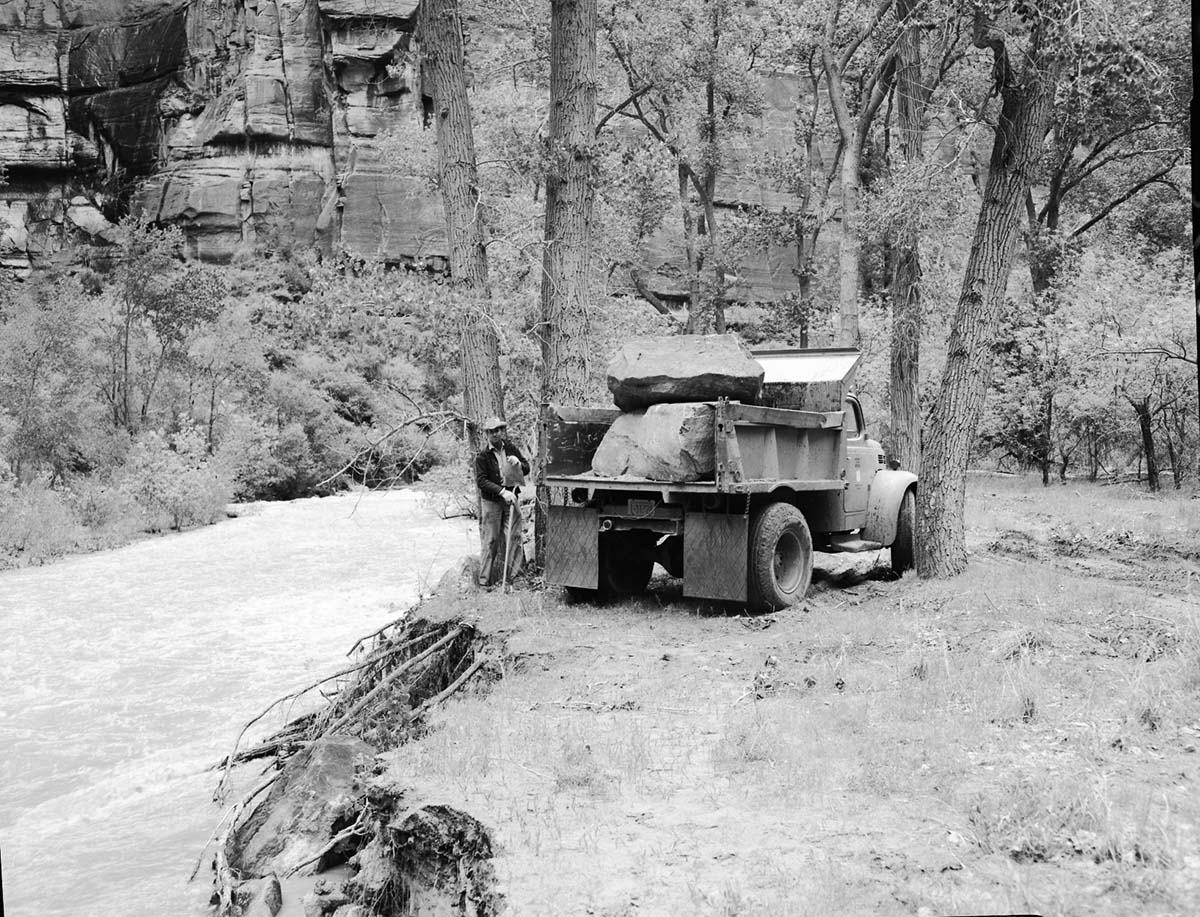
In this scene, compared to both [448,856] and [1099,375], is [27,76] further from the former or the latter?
[448,856]

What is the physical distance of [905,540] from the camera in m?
12.6

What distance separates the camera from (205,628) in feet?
44.4

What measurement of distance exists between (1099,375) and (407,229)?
5078 centimetres

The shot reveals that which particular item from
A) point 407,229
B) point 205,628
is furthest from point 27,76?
point 205,628

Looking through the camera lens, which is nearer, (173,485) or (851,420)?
(851,420)

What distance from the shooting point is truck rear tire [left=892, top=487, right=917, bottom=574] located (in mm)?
12562

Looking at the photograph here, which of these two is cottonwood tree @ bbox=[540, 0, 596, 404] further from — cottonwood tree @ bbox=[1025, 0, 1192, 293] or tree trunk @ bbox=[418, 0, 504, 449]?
cottonwood tree @ bbox=[1025, 0, 1192, 293]

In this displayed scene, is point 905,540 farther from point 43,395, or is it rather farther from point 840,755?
point 43,395

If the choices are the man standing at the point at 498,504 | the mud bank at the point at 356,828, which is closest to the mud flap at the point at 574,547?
the man standing at the point at 498,504

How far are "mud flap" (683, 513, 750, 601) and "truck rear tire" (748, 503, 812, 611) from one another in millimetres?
138

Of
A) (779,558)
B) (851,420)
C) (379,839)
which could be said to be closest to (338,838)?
(379,839)

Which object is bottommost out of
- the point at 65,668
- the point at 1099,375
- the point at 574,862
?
the point at 65,668

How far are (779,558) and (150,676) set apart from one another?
708cm

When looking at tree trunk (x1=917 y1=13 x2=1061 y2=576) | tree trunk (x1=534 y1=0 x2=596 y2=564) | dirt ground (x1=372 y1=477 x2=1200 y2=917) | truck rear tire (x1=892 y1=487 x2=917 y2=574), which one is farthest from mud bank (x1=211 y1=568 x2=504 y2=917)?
truck rear tire (x1=892 y1=487 x2=917 y2=574)
